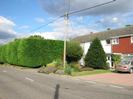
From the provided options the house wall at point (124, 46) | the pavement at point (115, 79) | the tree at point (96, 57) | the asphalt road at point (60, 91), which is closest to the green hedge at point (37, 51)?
the tree at point (96, 57)

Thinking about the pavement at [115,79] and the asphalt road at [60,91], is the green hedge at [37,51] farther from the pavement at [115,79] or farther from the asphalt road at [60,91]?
the asphalt road at [60,91]

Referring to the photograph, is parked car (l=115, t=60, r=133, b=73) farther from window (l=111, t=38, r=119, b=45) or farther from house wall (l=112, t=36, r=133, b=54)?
window (l=111, t=38, r=119, b=45)

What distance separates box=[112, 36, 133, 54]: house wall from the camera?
145ft

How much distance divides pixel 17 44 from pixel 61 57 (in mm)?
8877

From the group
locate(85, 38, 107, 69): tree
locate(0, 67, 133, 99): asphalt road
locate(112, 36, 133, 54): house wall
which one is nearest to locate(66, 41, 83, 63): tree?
locate(85, 38, 107, 69): tree

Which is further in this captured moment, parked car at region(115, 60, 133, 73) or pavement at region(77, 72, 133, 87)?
parked car at region(115, 60, 133, 73)

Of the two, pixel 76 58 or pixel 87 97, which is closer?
pixel 87 97

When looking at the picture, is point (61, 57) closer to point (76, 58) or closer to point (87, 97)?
point (76, 58)

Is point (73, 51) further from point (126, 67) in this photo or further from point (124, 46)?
point (126, 67)

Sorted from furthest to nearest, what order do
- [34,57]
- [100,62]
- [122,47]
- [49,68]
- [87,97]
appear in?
[122,47]
[34,57]
[100,62]
[49,68]
[87,97]

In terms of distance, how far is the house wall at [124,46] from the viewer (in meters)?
44.2

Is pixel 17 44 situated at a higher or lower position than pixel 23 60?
higher

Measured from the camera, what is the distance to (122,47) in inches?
1804

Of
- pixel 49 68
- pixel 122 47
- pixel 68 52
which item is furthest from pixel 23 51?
pixel 122 47
